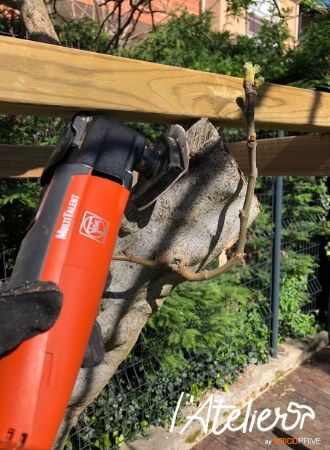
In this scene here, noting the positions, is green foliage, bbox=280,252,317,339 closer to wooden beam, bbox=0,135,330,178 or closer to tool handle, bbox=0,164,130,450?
wooden beam, bbox=0,135,330,178

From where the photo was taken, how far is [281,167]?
1812 millimetres

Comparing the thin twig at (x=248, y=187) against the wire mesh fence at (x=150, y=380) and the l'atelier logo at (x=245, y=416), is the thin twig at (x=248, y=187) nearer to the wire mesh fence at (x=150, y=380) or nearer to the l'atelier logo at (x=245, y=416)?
the wire mesh fence at (x=150, y=380)

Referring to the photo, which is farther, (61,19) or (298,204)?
(298,204)

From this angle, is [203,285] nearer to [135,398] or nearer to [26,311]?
[135,398]

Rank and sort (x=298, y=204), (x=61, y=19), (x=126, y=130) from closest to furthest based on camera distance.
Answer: (x=126, y=130)
(x=61, y=19)
(x=298, y=204)

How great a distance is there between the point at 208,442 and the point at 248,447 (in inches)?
12.3

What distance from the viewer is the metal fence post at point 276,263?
171 inches

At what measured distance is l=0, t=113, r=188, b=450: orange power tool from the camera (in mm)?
690

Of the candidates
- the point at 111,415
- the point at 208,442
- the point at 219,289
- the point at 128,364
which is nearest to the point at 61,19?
the point at 219,289

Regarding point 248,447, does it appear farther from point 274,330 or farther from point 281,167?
point 281,167

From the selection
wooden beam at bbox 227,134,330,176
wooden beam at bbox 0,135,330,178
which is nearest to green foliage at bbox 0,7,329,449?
wooden beam at bbox 0,135,330,178

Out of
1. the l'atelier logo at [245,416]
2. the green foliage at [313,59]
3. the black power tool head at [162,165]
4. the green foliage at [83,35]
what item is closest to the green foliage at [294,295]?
the l'atelier logo at [245,416]

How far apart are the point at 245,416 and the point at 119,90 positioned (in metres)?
3.53

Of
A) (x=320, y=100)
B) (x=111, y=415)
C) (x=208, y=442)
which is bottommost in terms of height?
(x=208, y=442)
